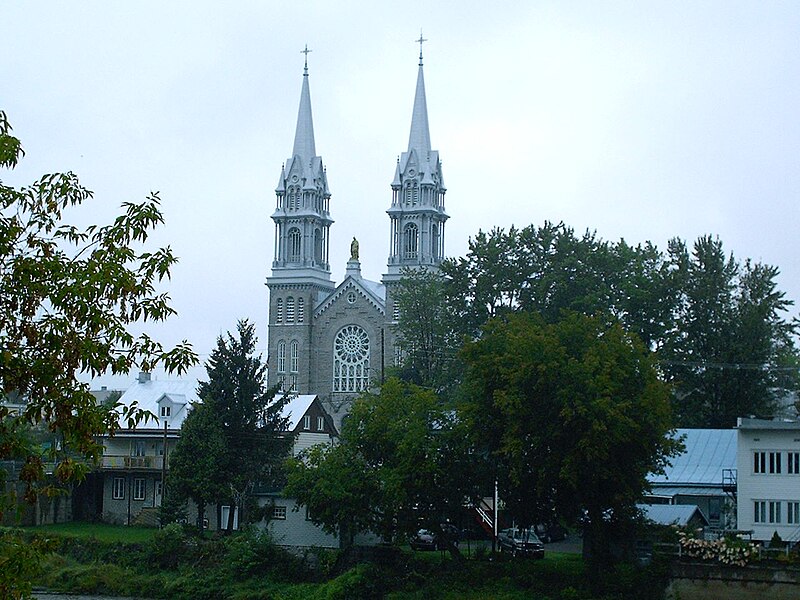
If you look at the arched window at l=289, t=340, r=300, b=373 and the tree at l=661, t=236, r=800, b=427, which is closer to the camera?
the tree at l=661, t=236, r=800, b=427

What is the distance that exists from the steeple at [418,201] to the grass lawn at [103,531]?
54.9 meters

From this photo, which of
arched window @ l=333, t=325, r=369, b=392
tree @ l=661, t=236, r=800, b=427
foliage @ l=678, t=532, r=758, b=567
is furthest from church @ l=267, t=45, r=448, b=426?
foliage @ l=678, t=532, r=758, b=567

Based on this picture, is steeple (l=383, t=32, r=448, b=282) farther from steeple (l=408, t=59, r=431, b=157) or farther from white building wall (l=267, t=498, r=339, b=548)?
white building wall (l=267, t=498, r=339, b=548)

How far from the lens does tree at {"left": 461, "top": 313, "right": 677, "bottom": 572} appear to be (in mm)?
44469

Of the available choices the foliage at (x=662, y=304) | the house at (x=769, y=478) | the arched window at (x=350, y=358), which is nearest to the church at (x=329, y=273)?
the arched window at (x=350, y=358)

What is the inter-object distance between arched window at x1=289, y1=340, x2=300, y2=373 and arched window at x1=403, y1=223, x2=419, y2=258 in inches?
537

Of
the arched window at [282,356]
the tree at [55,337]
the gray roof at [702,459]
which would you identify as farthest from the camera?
the arched window at [282,356]

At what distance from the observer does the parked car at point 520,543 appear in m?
50.4

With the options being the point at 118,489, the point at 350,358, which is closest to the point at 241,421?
the point at 118,489

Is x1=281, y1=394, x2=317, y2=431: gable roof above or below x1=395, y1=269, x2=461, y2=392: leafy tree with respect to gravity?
below

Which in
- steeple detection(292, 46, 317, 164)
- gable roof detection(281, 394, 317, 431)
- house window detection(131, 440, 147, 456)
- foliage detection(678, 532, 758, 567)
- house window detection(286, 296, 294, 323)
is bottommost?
foliage detection(678, 532, 758, 567)

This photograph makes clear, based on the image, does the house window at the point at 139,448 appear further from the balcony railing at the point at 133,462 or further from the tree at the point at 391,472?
the tree at the point at 391,472

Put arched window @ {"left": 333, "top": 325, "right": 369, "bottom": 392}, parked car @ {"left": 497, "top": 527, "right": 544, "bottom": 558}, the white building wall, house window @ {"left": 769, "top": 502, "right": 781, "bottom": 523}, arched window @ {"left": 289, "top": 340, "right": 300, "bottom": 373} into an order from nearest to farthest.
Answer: parked car @ {"left": 497, "top": 527, "right": 544, "bottom": 558}, house window @ {"left": 769, "top": 502, "right": 781, "bottom": 523}, the white building wall, arched window @ {"left": 333, "top": 325, "right": 369, "bottom": 392}, arched window @ {"left": 289, "top": 340, "right": 300, "bottom": 373}

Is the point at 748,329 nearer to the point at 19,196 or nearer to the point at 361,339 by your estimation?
the point at 361,339
